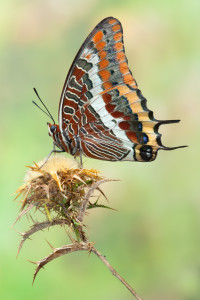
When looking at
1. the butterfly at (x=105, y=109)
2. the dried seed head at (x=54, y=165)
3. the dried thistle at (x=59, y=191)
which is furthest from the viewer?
the butterfly at (x=105, y=109)

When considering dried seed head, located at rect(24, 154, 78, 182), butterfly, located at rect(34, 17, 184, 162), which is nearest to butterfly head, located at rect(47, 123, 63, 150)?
butterfly, located at rect(34, 17, 184, 162)

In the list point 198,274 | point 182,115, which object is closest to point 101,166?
point 182,115

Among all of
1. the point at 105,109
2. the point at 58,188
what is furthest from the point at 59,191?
the point at 105,109

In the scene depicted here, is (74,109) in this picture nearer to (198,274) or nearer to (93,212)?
(93,212)

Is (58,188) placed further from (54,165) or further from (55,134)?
(55,134)

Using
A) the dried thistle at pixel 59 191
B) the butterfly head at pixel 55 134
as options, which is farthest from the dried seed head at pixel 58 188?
the butterfly head at pixel 55 134

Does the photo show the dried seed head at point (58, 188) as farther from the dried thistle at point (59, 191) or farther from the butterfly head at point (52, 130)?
the butterfly head at point (52, 130)

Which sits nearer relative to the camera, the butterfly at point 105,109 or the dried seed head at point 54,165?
the dried seed head at point 54,165

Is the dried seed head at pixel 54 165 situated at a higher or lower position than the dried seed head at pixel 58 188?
higher

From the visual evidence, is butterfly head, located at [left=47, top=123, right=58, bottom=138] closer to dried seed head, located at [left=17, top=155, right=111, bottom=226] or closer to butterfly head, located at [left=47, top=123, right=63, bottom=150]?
butterfly head, located at [left=47, top=123, right=63, bottom=150]
